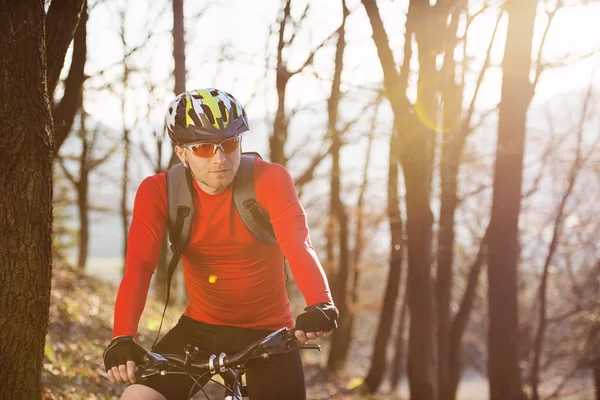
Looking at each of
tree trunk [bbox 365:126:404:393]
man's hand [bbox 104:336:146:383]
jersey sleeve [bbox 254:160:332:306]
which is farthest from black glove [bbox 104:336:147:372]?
tree trunk [bbox 365:126:404:393]

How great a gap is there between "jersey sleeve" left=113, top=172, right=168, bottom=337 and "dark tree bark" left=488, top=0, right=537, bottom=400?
6.72 m

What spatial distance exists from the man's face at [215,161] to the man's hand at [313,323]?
0.96 m

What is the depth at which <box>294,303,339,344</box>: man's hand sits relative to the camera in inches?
105

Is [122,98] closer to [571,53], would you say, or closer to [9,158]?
[571,53]

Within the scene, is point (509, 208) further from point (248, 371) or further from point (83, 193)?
point (83, 193)

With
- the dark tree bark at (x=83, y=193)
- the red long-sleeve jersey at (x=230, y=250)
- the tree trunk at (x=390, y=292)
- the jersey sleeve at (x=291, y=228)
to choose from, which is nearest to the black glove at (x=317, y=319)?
the jersey sleeve at (x=291, y=228)

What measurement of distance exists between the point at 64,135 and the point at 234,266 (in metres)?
5.38

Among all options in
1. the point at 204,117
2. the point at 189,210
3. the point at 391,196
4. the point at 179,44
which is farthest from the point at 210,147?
the point at 391,196

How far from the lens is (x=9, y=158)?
381 cm

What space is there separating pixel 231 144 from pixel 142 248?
731 millimetres

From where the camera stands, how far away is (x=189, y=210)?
3.36m

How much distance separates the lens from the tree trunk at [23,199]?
3809 mm

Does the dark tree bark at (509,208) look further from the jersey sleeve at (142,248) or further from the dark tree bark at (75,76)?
the jersey sleeve at (142,248)

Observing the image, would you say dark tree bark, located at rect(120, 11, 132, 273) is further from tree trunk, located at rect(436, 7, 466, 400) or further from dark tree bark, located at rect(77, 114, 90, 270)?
→ tree trunk, located at rect(436, 7, 466, 400)
